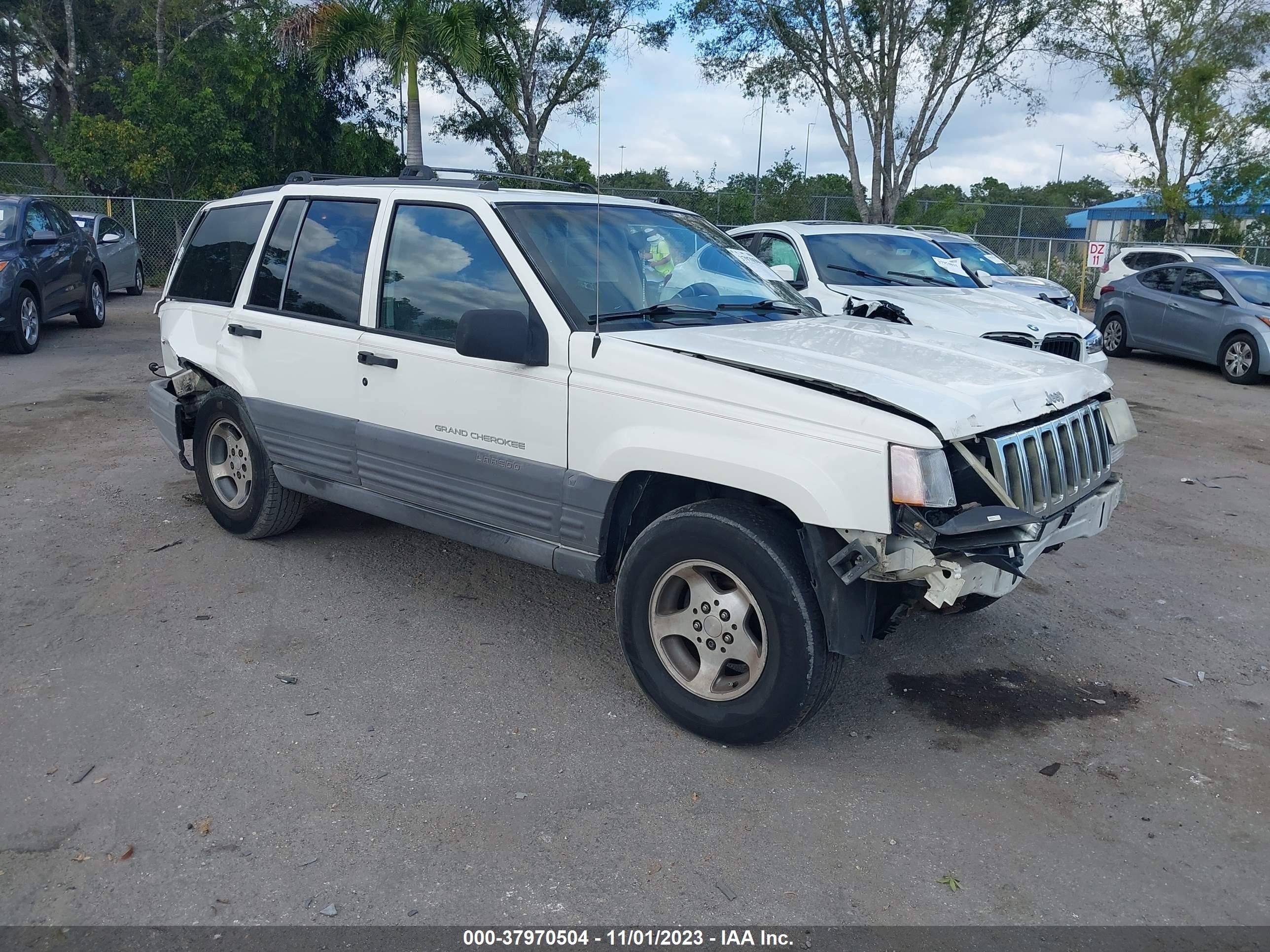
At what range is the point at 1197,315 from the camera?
14.3m

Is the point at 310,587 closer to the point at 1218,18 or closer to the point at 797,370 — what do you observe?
the point at 797,370

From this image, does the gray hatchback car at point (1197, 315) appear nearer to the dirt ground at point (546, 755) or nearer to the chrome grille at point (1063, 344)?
the chrome grille at point (1063, 344)

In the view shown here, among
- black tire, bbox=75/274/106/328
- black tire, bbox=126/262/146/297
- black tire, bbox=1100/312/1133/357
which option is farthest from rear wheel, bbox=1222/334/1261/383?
black tire, bbox=126/262/146/297

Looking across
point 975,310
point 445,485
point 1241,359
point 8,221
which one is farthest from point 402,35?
point 445,485

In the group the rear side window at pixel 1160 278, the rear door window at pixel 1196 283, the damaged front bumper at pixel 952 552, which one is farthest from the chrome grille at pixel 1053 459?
the rear side window at pixel 1160 278

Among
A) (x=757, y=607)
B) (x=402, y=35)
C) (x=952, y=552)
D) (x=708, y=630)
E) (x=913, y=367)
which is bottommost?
(x=708, y=630)

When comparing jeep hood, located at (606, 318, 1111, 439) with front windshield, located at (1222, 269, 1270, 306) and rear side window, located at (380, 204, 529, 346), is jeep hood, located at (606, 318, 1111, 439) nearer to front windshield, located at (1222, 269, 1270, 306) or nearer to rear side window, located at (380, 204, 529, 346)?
rear side window, located at (380, 204, 529, 346)

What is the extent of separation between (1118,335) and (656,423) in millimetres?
14211

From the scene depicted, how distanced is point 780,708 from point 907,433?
1067 mm

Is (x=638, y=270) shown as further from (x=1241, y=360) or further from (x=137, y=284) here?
(x=137, y=284)

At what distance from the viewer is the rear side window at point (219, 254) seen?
575 centimetres

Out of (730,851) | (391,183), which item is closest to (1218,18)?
(391,183)

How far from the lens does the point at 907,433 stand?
11.0 ft

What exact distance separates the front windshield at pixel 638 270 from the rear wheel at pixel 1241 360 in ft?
35.3
